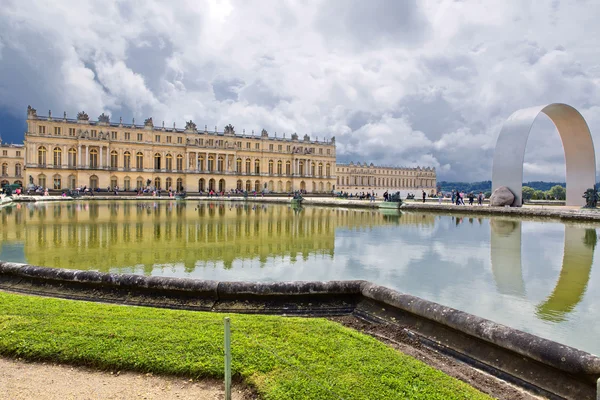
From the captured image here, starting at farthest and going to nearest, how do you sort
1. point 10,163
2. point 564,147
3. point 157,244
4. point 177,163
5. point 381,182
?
point 381,182
point 10,163
point 177,163
point 564,147
point 157,244

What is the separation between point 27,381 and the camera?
3.42 m

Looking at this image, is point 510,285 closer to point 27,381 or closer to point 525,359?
point 525,359

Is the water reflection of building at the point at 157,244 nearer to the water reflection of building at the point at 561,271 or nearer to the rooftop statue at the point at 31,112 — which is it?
the water reflection of building at the point at 561,271

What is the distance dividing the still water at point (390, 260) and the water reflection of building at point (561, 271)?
0.02 metres

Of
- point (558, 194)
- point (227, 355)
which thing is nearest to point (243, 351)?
point (227, 355)

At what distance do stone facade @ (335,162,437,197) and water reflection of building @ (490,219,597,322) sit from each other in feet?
293

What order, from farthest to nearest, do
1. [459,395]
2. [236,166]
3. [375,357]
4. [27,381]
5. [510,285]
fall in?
[236,166] < [510,285] < [375,357] < [27,381] < [459,395]

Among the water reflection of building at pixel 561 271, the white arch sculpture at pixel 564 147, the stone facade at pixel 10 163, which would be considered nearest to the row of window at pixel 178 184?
the stone facade at pixel 10 163

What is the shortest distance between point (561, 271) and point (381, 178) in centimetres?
10623

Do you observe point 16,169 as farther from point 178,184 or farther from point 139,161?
point 178,184

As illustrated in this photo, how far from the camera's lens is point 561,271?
8.74 meters

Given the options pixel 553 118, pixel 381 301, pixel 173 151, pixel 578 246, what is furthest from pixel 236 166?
pixel 381 301

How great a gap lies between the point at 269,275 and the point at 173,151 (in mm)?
67737

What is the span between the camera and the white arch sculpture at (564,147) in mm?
27562
